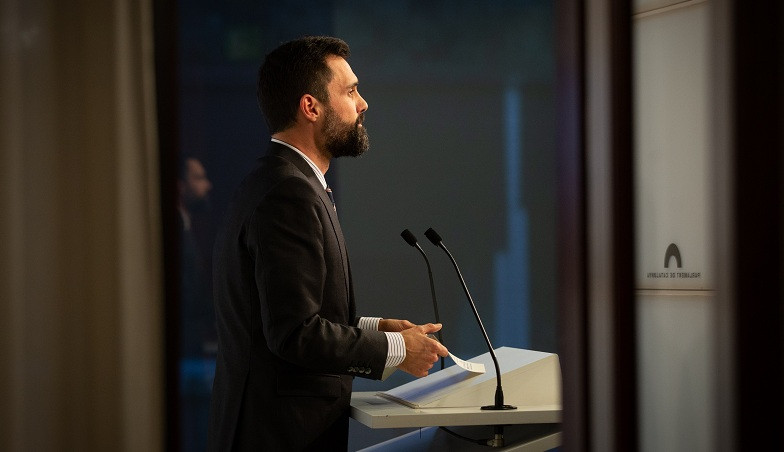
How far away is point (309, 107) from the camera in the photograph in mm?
1891

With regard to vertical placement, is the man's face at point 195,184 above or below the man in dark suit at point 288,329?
above

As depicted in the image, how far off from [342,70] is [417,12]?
217cm

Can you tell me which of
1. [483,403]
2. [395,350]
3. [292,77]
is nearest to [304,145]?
[292,77]

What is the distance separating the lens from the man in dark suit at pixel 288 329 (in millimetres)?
1586

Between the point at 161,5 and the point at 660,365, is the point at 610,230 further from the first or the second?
the point at 161,5

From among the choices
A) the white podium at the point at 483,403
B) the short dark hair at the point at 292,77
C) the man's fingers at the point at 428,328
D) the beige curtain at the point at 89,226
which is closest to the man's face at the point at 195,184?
the beige curtain at the point at 89,226

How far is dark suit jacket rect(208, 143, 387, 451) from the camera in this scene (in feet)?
5.20

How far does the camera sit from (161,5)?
231cm

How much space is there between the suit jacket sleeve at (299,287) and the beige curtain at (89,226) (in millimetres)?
808

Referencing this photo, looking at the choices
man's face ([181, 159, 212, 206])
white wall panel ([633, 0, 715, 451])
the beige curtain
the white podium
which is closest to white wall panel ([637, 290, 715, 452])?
white wall panel ([633, 0, 715, 451])

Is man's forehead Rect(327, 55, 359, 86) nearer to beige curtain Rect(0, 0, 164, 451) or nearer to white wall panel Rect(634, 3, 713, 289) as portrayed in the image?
beige curtain Rect(0, 0, 164, 451)

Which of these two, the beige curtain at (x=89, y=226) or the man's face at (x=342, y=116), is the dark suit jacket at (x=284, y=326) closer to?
the man's face at (x=342, y=116)

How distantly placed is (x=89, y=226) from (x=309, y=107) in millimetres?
810

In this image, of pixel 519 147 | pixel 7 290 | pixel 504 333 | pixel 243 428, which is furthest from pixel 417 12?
pixel 243 428
